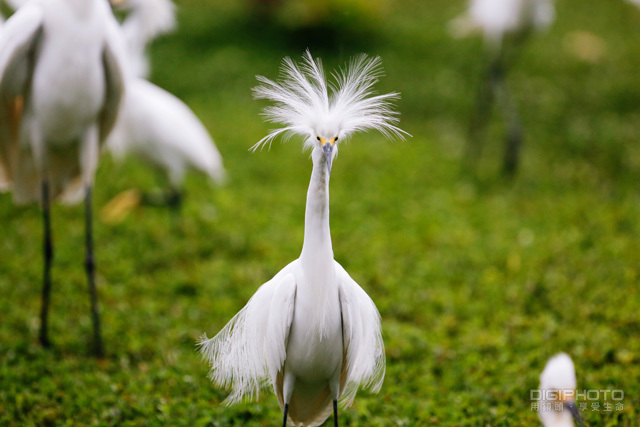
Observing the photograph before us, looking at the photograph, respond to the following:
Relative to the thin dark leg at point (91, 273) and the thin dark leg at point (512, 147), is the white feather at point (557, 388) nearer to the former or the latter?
the thin dark leg at point (91, 273)

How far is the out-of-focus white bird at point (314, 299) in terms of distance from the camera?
7.20ft

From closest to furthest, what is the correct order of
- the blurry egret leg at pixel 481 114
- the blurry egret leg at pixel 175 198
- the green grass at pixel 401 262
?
the green grass at pixel 401 262
the blurry egret leg at pixel 175 198
the blurry egret leg at pixel 481 114

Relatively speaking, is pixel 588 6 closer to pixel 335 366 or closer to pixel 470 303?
pixel 470 303

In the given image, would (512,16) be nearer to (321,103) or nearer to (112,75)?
(112,75)

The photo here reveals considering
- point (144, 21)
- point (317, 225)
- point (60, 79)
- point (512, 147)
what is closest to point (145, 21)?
point (144, 21)

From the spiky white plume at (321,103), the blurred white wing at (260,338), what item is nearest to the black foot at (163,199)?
the blurred white wing at (260,338)

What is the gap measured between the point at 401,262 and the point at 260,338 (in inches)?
107

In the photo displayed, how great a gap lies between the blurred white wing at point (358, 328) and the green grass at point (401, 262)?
30.4 inches

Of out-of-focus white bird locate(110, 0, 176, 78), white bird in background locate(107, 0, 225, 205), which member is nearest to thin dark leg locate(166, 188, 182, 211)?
white bird in background locate(107, 0, 225, 205)

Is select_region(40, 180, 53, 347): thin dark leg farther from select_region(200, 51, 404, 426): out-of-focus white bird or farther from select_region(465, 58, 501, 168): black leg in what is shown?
select_region(465, 58, 501, 168): black leg

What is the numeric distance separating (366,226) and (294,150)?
7.96ft

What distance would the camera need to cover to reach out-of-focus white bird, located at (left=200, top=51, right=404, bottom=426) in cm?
220

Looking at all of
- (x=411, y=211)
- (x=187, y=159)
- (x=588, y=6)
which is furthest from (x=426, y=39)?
(x=187, y=159)

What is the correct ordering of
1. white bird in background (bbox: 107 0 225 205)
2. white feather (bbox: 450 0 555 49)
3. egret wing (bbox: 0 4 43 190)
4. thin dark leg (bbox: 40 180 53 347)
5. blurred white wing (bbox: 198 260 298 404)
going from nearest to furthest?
blurred white wing (bbox: 198 260 298 404)
egret wing (bbox: 0 4 43 190)
thin dark leg (bbox: 40 180 53 347)
white bird in background (bbox: 107 0 225 205)
white feather (bbox: 450 0 555 49)
